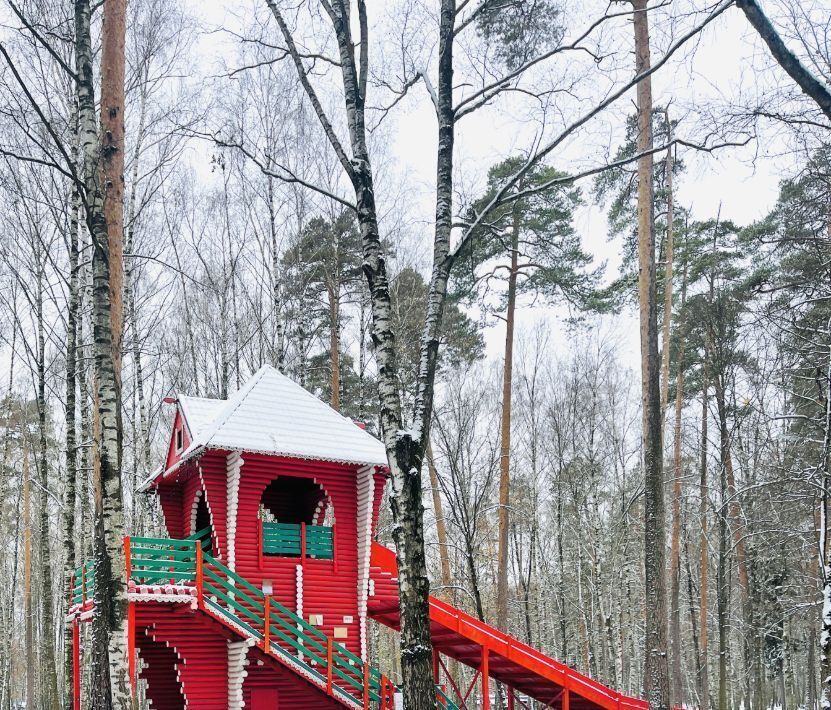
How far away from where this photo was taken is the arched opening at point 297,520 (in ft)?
43.6

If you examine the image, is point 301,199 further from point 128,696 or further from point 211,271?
point 128,696

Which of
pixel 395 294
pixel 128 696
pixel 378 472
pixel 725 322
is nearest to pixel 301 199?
pixel 395 294

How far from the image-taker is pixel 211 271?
22062 mm

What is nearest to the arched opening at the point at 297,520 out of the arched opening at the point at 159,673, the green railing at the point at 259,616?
the green railing at the point at 259,616

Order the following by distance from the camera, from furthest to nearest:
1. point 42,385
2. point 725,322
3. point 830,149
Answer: point 725,322, point 42,385, point 830,149

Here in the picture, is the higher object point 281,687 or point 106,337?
point 106,337

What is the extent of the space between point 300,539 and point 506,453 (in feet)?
24.8

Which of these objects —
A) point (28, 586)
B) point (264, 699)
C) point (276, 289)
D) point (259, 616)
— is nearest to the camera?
point (259, 616)

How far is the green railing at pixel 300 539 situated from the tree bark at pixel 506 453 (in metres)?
5.64

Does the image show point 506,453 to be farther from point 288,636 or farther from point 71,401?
point 71,401

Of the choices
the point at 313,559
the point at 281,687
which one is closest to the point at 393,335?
the point at 313,559

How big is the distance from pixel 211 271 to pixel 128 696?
627 inches

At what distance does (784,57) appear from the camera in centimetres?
739

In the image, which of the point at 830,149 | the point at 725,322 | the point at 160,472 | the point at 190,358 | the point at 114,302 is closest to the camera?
the point at 114,302
